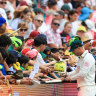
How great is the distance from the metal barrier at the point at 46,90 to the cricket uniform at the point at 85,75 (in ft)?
1.54

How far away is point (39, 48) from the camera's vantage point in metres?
8.76

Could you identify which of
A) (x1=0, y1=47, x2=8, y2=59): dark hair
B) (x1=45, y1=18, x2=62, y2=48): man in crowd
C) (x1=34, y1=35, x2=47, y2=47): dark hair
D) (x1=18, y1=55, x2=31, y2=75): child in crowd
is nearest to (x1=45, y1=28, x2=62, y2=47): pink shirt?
(x1=45, y1=18, x2=62, y2=48): man in crowd

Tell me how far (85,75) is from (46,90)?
846 millimetres

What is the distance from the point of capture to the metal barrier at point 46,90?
6.69m

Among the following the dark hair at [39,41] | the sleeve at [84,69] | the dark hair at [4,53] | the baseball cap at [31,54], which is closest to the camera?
the dark hair at [4,53]

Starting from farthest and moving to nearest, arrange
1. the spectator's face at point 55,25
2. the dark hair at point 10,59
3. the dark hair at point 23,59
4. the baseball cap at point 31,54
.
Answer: the spectator's face at point 55,25 → the baseball cap at point 31,54 → the dark hair at point 23,59 → the dark hair at point 10,59

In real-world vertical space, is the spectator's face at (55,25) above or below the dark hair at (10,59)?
above

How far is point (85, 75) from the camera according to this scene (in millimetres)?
7617

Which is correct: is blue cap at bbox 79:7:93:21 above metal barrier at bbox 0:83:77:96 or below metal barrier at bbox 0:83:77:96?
above

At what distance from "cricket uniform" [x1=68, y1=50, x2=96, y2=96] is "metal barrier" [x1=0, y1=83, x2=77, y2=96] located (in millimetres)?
471

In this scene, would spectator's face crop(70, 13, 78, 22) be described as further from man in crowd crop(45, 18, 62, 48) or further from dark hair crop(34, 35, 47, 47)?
dark hair crop(34, 35, 47, 47)

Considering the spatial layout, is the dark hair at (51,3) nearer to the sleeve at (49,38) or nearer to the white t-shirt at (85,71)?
the sleeve at (49,38)

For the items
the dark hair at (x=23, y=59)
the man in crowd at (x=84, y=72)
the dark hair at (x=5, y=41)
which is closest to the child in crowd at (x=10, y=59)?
the dark hair at (x=5, y=41)

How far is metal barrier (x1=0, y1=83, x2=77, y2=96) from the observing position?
6691 mm
